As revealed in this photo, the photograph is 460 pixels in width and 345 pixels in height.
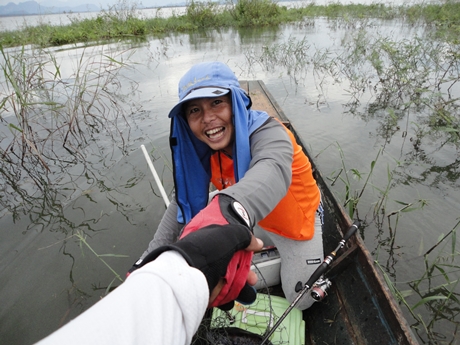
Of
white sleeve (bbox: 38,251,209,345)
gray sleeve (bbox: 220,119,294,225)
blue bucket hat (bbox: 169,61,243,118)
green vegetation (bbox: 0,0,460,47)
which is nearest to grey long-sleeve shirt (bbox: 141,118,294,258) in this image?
gray sleeve (bbox: 220,119,294,225)

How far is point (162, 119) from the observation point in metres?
5.86

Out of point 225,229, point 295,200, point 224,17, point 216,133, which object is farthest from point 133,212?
point 224,17

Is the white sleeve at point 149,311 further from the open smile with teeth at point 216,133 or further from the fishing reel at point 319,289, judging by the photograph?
the fishing reel at point 319,289

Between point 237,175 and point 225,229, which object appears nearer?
point 225,229

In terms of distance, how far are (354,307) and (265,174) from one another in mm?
1288

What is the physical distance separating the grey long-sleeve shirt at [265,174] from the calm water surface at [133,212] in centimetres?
143

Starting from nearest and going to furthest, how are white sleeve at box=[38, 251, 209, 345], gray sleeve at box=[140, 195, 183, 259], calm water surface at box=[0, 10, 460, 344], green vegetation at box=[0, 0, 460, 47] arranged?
white sleeve at box=[38, 251, 209, 345], gray sleeve at box=[140, 195, 183, 259], calm water surface at box=[0, 10, 460, 344], green vegetation at box=[0, 0, 460, 47]

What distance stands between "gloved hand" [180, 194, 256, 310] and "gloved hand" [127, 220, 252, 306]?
16mm

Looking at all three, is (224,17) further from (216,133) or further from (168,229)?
(168,229)

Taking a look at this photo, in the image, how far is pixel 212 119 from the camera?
1.75m

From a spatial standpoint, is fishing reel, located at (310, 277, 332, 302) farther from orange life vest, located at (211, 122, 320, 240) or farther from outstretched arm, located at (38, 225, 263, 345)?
outstretched arm, located at (38, 225, 263, 345)

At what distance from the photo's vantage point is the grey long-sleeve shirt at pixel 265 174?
1229 mm

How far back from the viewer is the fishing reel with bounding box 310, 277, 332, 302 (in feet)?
6.07

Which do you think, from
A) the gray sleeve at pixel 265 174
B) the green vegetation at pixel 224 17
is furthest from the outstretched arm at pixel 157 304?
the green vegetation at pixel 224 17
